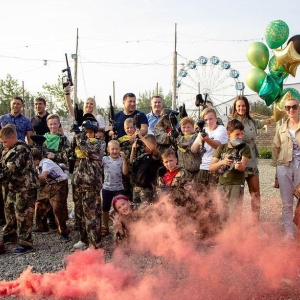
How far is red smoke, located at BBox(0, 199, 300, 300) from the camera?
11.7 ft

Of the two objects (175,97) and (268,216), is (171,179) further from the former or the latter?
(175,97)

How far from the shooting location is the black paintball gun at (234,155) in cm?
500

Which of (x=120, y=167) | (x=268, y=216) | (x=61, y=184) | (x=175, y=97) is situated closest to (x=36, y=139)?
(x=61, y=184)

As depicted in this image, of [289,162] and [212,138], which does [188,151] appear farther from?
[289,162]

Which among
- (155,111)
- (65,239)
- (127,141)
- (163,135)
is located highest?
(155,111)

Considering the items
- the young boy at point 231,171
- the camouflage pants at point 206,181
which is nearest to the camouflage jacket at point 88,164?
the camouflage pants at point 206,181

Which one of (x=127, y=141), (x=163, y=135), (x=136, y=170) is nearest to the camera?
(x=136, y=170)

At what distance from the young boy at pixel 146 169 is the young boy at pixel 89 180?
643 mm

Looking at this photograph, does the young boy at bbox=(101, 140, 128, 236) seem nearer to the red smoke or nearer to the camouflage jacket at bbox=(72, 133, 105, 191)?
the camouflage jacket at bbox=(72, 133, 105, 191)

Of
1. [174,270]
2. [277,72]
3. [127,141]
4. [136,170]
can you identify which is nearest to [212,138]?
[136,170]

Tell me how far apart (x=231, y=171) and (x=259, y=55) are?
13.2 feet

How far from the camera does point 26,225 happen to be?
5.41 meters

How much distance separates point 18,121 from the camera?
6.85 meters

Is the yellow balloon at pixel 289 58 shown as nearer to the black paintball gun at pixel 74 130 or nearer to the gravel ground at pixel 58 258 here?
the gravel ground at pixel 58 258
